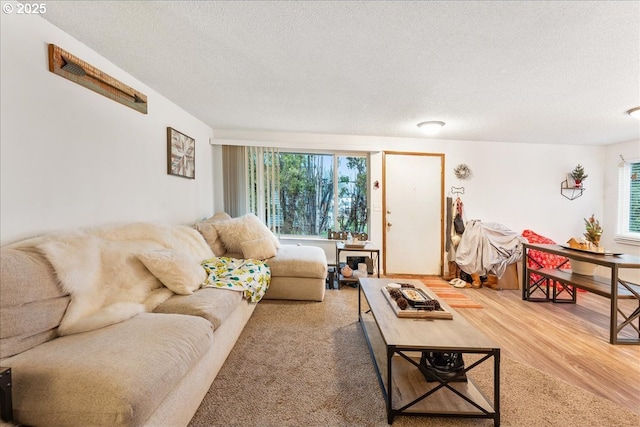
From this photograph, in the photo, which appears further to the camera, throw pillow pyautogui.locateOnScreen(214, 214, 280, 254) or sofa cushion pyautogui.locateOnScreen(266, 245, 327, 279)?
throw pillow pyautogui.locateOnScreen(214, 214, 280, 254)

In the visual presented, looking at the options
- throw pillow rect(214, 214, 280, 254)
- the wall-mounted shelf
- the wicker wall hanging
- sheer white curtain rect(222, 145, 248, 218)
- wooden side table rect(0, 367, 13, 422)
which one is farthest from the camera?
the wall-mounted shelf

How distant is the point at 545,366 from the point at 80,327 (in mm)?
2901

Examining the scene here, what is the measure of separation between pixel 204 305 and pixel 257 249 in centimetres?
129

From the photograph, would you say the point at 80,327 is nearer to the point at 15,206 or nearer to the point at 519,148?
the point at 15,206

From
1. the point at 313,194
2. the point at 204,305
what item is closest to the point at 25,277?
the point at 204,305

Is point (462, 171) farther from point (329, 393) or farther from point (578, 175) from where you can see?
point (329, 393)

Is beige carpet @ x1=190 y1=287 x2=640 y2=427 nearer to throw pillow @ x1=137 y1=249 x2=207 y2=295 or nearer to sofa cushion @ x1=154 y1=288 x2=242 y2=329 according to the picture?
sofa cushion @ x1=154 y1=288 x2=242 y2=329

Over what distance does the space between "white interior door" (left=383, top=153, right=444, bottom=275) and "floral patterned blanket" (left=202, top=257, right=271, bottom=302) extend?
221cm

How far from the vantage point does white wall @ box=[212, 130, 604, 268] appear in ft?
13.0

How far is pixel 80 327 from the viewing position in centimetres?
121

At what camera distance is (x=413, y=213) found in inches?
157

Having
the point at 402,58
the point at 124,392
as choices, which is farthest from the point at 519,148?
the point at 124,392

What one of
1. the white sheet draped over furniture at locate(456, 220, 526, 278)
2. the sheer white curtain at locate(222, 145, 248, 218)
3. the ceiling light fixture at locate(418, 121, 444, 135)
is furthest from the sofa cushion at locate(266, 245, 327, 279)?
the white sheet draped over furniture at locate(456, 220, 526, 278)

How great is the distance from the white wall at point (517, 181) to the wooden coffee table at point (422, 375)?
2.46 meters
